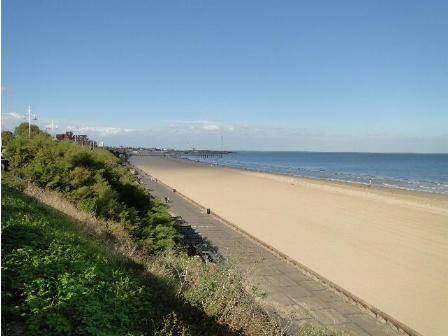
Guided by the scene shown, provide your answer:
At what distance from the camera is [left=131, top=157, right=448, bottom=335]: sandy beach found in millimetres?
11992

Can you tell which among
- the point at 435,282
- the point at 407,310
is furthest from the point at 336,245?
the point at 407,310

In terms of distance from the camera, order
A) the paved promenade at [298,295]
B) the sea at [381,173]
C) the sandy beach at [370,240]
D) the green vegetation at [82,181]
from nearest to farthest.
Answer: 1. the paved promenade at [298,295]
2. the sandy beach at [370,240]
3. the green vegetation at [82,181]
4. the sea at [381,173]

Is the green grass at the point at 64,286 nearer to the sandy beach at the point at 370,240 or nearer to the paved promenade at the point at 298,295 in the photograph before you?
the paved promenade at the point at 298,295

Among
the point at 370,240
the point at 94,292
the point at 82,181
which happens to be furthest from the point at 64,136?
the point at 94,292

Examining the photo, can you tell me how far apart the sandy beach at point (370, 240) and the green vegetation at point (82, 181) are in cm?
652

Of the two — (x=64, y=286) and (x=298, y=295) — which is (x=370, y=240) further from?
(x=64, y=286)

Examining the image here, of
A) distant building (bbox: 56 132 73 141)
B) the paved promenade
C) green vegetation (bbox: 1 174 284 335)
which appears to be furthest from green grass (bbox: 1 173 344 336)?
distant building (bbox: 56 132 73 141)

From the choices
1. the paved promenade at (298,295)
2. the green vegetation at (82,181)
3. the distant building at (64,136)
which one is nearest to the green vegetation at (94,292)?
the paved promenade at (298,295)

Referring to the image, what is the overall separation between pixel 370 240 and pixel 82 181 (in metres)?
15.0

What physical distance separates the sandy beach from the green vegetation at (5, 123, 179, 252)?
6518 mm

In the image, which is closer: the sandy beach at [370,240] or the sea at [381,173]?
the sandy beach at [370,240]

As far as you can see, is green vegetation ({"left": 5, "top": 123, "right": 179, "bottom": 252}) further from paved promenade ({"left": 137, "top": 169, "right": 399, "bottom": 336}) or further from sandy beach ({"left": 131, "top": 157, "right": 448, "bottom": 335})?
sandy beach ({"left": 131, "top": 157, "right": 448, "bottom": 335})

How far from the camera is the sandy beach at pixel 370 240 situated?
39.3 ft

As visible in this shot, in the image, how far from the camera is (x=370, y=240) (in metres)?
19.4
